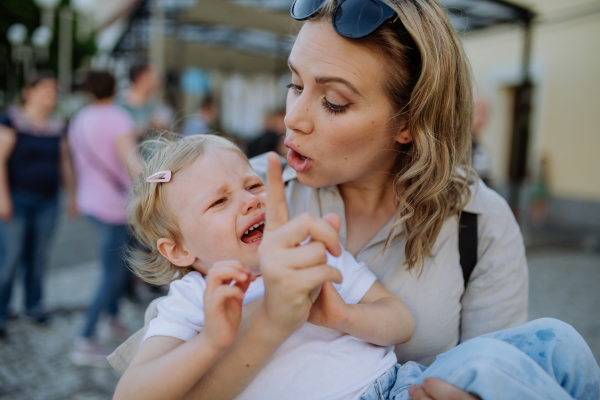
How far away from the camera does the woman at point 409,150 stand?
1367mm

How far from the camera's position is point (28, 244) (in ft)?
13.8

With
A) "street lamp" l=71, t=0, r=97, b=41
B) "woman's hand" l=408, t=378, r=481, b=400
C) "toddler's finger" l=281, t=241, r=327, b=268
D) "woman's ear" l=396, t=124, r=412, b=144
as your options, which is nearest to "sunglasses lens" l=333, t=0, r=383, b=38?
"woman's ear" l=396, t=124, r=412, b=144

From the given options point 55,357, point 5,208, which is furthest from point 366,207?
point 5,208

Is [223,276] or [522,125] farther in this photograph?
[522,125]

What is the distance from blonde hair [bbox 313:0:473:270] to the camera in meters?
1.38

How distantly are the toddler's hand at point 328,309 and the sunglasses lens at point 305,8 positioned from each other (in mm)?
872

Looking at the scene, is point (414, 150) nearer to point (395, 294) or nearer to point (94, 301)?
point (395, 294)

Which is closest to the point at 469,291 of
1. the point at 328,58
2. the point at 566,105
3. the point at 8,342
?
the point at 328,58

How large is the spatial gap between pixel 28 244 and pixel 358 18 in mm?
4057

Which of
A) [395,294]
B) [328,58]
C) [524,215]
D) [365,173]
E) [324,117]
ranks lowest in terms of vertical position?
[524,215]

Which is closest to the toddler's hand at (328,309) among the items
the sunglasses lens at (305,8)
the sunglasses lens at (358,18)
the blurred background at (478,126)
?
the sunglasses lens at (358,18)

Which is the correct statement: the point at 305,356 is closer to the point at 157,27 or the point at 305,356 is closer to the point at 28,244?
the point at 28,244

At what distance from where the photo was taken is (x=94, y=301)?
3707 millimetres

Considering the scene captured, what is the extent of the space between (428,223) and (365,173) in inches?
10.5
